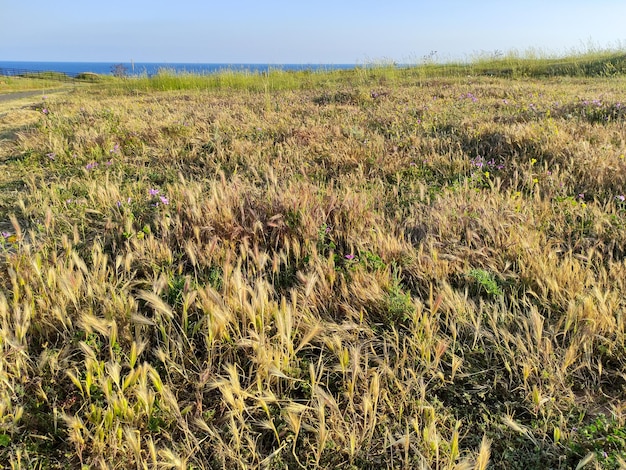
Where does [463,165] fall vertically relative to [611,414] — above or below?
above

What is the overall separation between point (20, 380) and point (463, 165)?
12.0 feet

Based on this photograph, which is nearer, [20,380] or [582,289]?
[20,380]

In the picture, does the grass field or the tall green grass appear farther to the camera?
the tall green grass

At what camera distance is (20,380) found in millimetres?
1546

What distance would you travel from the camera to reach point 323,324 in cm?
182

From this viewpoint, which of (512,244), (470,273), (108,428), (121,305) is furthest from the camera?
(512,244)

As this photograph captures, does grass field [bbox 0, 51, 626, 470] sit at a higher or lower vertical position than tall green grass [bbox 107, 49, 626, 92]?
lower

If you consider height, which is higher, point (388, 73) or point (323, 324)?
point (388, 73)

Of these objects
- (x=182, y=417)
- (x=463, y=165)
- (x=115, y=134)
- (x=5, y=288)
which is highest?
(x=115, y=134)

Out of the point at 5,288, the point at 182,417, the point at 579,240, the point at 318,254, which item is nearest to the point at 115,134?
the point at 5,288

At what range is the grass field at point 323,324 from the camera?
4.50 feet

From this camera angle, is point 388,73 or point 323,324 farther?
point 388,73

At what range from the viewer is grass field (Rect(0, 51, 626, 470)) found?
1.37 m

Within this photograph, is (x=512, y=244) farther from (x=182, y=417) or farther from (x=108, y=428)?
(x=108, y=428)
